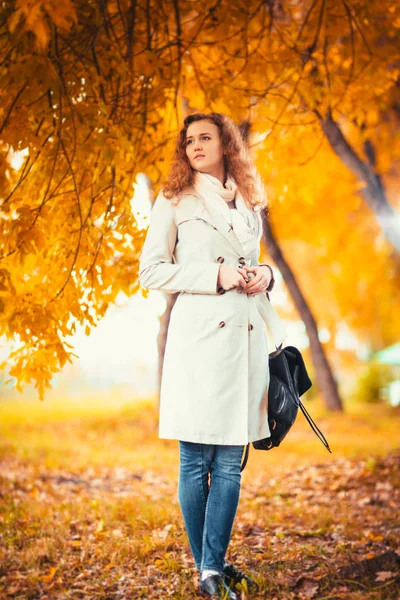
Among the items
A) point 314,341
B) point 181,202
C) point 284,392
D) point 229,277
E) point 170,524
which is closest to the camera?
point 229,277

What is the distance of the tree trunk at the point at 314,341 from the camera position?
10000 millimetres

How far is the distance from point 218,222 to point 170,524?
197 cm

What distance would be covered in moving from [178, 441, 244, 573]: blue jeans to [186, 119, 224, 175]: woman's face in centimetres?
122

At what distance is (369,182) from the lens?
712 centimetres

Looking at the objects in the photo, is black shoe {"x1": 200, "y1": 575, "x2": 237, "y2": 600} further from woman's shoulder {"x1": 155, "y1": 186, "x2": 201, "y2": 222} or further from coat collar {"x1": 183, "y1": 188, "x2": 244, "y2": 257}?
woman's shoulder {"x1": 155, "y1": 186, "x2": 201, "y2": 222}

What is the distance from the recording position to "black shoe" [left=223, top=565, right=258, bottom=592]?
109 inches

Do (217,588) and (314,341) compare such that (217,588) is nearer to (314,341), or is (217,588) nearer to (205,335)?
(205,335)

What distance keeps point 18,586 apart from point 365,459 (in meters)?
3.81

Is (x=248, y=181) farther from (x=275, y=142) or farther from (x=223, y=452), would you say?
(x=275, y=142)

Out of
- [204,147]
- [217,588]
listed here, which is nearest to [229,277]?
[204,147]

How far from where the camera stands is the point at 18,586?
118 inches

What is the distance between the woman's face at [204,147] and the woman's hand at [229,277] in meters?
0.54

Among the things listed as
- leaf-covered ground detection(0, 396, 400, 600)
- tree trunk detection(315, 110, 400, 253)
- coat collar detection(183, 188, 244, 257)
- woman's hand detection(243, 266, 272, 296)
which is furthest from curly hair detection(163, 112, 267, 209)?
tree trunk detection(315, 110, 400, 253)

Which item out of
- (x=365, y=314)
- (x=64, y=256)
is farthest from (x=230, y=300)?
(x=365, y=314)
